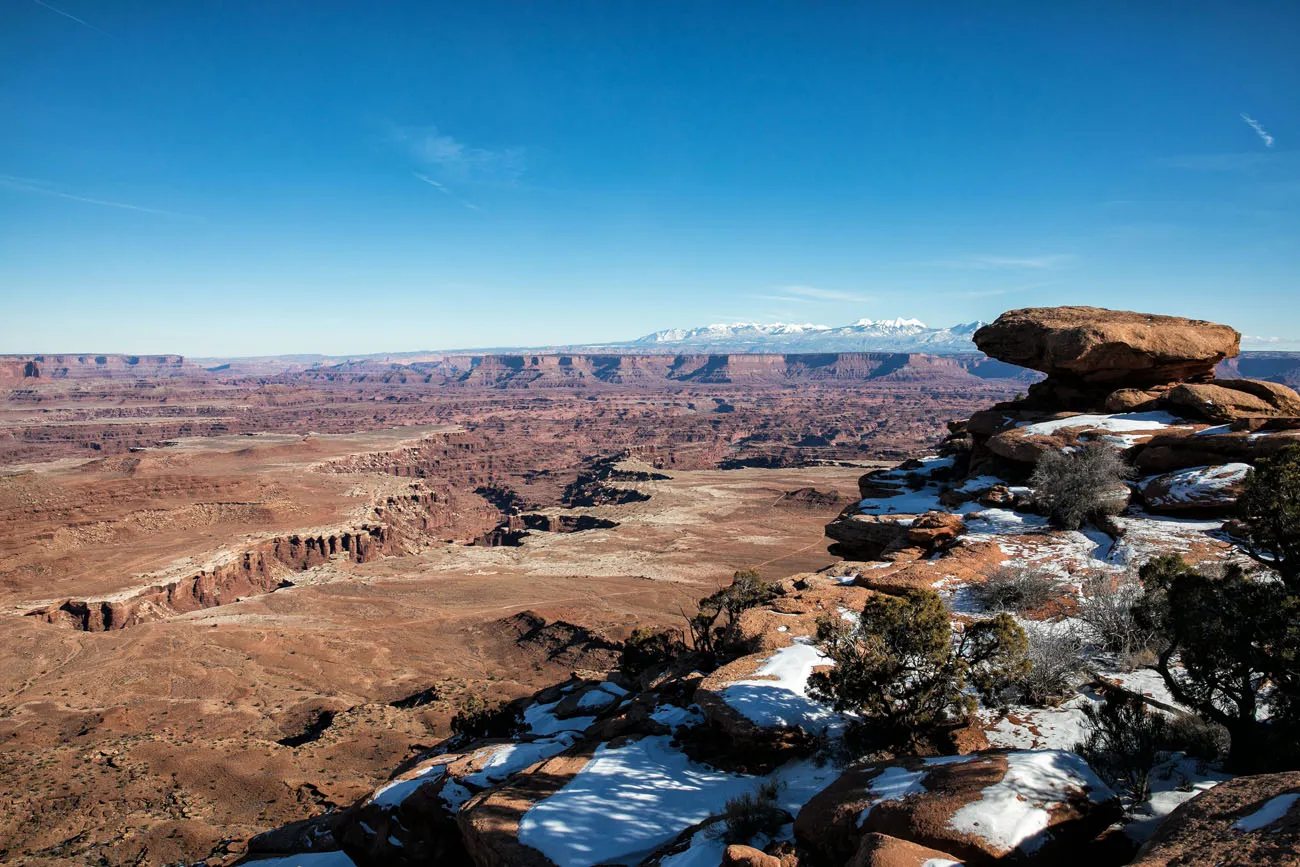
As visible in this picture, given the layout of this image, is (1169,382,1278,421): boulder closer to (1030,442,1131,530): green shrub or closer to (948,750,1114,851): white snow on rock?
(1030,442,1131,530): green shrub

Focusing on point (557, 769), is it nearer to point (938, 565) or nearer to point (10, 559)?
point (938, 565)

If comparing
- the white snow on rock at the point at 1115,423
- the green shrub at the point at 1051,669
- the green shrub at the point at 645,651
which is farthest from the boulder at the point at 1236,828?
the white snow on rock at the point at 1115,423

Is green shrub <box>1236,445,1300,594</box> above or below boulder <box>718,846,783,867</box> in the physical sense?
above

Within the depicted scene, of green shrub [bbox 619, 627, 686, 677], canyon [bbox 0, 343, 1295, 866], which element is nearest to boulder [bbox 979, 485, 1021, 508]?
canyon [bbox 0, 343, 1295, 866]

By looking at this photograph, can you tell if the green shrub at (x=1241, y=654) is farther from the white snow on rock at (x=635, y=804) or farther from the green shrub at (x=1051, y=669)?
the white snow on rock at (x=635, y=804)

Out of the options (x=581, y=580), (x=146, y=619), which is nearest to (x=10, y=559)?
(x=146, y=619)
